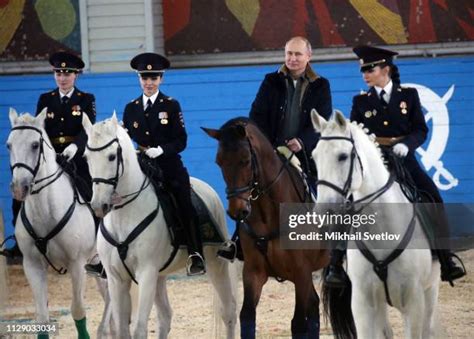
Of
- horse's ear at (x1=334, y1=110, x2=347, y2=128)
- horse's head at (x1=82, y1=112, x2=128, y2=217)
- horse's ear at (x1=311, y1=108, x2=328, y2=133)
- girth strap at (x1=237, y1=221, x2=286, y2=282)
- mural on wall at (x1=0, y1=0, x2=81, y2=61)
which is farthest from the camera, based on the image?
mural on wall at (x1=0, y1=0, x2=81, y2=61)

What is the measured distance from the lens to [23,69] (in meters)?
16.6

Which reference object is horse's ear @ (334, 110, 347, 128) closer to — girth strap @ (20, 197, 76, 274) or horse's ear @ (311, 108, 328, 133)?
horse's ear @ (311, 108, 328, 133)

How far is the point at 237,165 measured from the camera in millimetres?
8609

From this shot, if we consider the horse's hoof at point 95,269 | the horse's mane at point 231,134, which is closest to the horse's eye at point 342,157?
the horse's mane at point 231,134

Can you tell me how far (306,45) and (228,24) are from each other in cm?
665

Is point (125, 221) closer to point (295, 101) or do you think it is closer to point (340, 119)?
point (295, 101)

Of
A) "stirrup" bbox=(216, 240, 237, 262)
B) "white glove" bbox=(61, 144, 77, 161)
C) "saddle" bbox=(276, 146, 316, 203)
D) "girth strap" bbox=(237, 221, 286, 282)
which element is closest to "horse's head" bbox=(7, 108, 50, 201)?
"white glove" bbox=(61, 144, 77, 161)

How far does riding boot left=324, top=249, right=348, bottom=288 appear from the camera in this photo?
8.91m

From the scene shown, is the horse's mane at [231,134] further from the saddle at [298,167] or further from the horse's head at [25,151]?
the horse's head at [25,151]

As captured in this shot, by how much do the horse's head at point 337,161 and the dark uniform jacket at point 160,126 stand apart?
7.04 ft

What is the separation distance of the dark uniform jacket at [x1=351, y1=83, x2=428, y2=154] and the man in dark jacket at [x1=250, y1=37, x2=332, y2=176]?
673 millimetres

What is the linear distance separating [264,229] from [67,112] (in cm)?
256

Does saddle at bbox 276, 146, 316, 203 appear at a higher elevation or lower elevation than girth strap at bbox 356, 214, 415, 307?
higher

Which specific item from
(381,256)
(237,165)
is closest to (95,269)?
(237,165)
